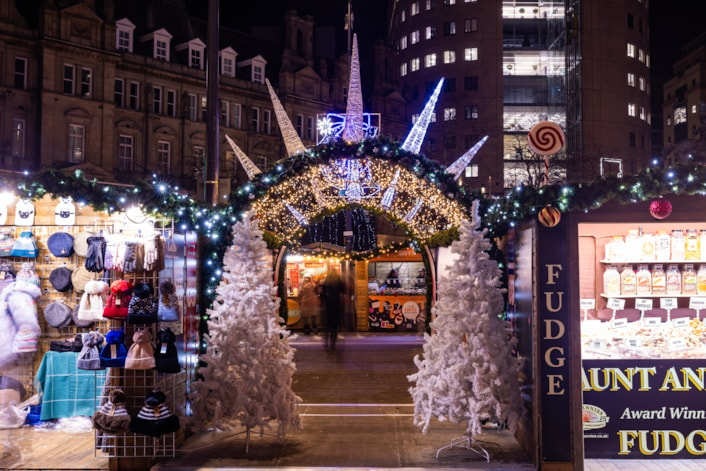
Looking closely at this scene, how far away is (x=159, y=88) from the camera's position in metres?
39.2

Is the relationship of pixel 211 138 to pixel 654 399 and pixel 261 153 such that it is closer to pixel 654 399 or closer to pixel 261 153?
pixel 654 399

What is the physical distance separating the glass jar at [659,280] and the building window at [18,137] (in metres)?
32.5

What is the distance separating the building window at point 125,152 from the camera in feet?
123

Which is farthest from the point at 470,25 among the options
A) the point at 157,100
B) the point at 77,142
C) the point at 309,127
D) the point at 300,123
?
the point at 77,142

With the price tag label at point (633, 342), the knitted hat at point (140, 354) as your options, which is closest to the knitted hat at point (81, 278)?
the knitted hat at point (140, 354)

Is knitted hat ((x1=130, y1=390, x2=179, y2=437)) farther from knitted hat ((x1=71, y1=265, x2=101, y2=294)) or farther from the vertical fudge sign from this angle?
the vertical fudge sign

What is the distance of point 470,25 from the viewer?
5719 centimetres

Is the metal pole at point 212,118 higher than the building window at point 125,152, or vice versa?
the building window at point 125,152

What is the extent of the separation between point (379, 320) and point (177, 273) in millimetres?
11087

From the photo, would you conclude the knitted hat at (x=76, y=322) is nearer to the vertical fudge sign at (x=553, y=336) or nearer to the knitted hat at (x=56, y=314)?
the knitted hat at (x=56, y=314)

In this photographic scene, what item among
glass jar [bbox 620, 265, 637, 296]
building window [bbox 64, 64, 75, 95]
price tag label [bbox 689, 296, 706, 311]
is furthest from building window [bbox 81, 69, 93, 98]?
price tag label [bbox 689, 296, 706, 311]

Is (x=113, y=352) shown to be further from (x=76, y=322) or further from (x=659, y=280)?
(x=659, y=280)

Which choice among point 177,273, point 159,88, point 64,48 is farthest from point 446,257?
point 159,88

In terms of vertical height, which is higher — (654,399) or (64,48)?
(64,48)
